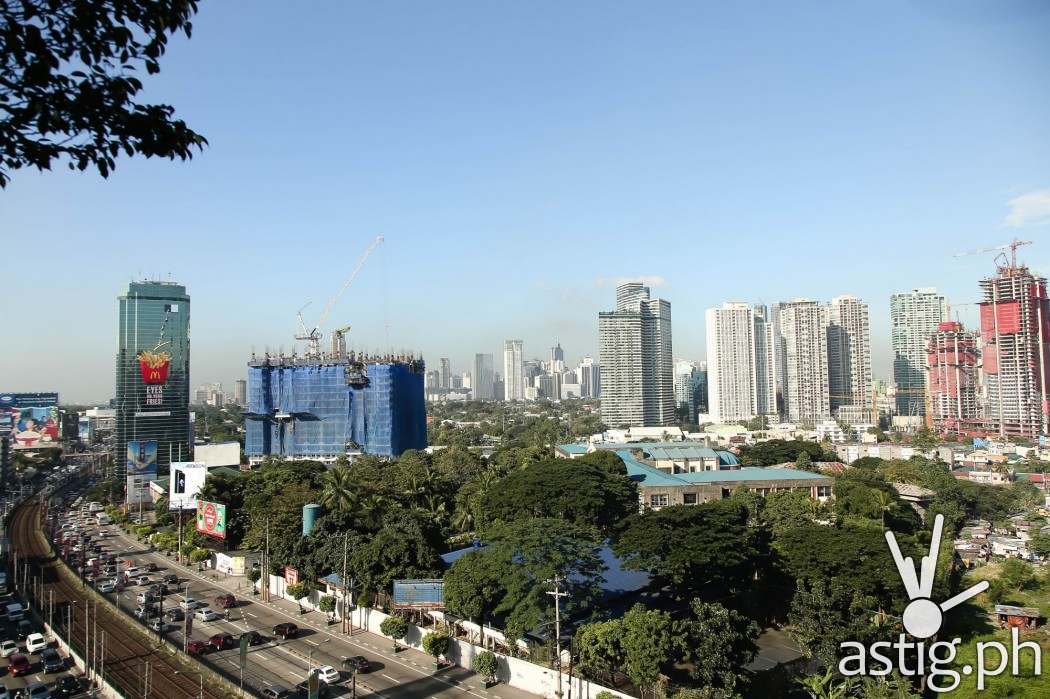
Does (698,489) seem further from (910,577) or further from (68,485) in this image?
(68,485)

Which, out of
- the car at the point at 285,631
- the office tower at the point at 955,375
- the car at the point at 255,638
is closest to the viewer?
the car at the point at 255,638

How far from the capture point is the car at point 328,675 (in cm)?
2614

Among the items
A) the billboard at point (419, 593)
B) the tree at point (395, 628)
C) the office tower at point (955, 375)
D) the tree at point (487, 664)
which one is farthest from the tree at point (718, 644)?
the office tower at point (955, 375)

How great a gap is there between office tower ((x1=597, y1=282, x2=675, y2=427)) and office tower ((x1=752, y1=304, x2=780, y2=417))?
2898cm

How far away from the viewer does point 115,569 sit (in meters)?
46.2

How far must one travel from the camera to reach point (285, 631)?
104ft

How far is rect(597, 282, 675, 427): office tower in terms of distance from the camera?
145250 mm

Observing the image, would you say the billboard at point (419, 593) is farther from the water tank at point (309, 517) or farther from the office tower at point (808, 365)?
the office tower at point (808, 365)

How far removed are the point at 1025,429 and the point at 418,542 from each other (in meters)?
128

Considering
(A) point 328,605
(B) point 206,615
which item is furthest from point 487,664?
(B) point 206,615

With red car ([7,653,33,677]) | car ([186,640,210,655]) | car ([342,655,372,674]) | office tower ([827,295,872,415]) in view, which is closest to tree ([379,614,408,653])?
car ([342,655,372,674])

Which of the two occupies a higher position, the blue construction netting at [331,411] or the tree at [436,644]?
the blue construction netting at [331,411]

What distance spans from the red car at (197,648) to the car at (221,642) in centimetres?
31

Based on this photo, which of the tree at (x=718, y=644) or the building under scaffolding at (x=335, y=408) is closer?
the tree at (x=718, y=644)
